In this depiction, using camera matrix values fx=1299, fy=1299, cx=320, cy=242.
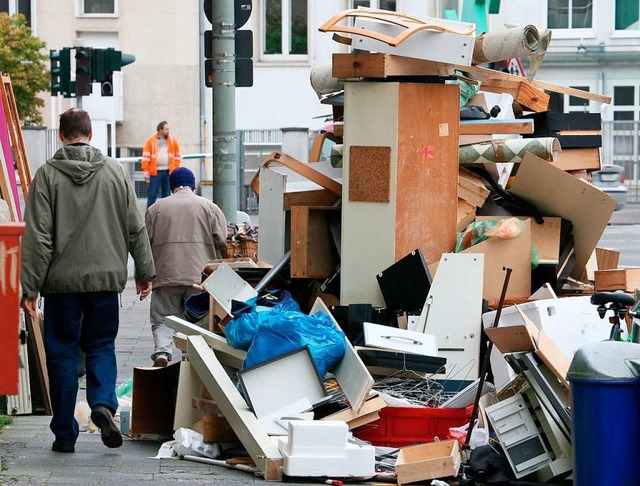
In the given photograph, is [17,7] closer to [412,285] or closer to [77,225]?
[412,285]

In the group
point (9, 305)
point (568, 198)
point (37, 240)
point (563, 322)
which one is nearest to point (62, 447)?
point (37, 240)

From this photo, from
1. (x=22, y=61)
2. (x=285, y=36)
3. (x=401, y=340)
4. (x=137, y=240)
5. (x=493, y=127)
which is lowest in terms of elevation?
(x=401, y=340)

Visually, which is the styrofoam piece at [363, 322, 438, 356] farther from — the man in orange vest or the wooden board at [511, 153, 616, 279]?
the man in orange vest

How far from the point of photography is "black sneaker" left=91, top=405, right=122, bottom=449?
6980mm

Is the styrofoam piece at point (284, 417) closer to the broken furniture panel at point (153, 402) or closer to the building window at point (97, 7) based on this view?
the broken furniture panel at point (153, 402)

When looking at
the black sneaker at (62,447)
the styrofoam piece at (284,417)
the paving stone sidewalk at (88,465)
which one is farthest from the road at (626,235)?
the black sneaker at (62,447)

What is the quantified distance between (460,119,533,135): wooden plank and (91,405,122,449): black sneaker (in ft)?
13.3

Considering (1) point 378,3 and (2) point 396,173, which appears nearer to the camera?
(2) point 396,173

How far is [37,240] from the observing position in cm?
694

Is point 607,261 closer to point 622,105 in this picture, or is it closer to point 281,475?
point 281,475

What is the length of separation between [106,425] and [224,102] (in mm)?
5796

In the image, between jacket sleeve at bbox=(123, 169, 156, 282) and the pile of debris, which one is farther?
jacket sleeve at bbox=(123, 169, 156, 282)

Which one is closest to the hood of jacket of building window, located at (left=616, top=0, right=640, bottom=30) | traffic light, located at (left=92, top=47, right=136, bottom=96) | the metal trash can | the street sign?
the metal trash can

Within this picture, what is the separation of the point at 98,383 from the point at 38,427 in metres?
1.12
